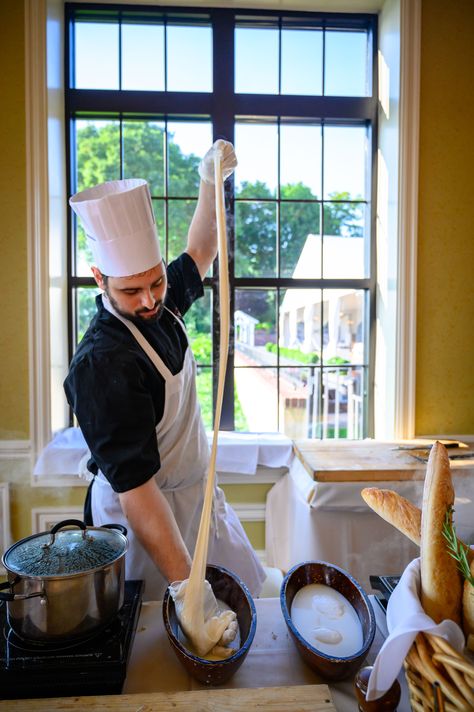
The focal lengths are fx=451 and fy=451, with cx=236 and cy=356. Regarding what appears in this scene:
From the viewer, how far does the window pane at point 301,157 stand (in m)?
2.39

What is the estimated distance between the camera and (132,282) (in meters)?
1.10

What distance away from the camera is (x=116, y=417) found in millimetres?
986

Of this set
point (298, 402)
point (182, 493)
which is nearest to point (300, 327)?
point (298, 402)

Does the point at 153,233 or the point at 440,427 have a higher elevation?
A: the point at 153,233

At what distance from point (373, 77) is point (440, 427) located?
1862 mm

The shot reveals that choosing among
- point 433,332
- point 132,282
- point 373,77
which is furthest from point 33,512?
point 373,77

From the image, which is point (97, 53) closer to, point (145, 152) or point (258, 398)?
point (145, 152)

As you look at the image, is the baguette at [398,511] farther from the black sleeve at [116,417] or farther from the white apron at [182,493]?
the white apron at [182,493]

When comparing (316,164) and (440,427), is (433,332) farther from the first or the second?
(316,164)

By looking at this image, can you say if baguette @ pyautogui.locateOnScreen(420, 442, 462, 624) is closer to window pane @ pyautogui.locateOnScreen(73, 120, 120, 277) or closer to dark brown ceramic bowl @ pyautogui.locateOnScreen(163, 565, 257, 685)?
dark brown ceramic bowl @ pyautogui.locateOnScreen(163, 565, 257, 685)

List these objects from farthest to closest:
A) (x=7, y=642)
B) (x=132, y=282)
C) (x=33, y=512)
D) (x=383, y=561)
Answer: (x=33, y=512) < (x=383, y=561) < (x=132, y=282) < (x=7, y=642)

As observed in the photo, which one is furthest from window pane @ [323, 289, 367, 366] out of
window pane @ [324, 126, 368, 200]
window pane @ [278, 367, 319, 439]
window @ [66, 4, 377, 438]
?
window pane @ [324, 126, 368, 200]

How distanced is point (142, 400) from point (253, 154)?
1817 mm

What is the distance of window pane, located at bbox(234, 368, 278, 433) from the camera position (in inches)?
96.6
